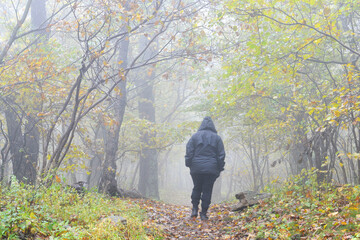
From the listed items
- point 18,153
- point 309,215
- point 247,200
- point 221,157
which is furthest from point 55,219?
point 18,153

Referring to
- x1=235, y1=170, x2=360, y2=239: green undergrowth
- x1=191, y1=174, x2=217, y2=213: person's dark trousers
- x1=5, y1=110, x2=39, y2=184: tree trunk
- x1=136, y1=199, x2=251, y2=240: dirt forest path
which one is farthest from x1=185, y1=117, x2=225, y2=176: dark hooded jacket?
x1=5, y1=110, x2=39, y2=184: tree trunk

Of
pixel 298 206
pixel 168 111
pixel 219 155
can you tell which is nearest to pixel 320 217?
pixel 298 206

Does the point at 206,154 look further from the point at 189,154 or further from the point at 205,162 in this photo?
the point at 189,154

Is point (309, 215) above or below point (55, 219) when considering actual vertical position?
below

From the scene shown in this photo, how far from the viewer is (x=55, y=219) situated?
14.1 feet

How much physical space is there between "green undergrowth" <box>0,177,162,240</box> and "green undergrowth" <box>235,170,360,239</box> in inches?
72.6

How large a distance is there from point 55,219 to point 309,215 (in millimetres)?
3924

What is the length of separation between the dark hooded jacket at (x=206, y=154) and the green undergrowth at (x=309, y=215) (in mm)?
1210

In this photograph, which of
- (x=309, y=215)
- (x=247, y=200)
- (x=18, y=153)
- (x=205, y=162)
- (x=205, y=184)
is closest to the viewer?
(x=309, y=215)

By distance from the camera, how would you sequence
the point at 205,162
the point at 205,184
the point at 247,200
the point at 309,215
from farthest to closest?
the point at 247,200 → the point at 205,184 → the point at 205,162 → the point at 309,215

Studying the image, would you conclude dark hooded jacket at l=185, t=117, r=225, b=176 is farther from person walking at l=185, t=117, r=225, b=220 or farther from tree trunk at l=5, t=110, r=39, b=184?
tree trunk at l=5, t=110, r=39, b=184

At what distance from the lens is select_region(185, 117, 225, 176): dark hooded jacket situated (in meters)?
6.78

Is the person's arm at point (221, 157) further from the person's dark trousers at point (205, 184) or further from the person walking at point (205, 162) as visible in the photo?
the person's dark trousers at point (205, 184)

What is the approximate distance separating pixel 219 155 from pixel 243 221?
1545 mm
